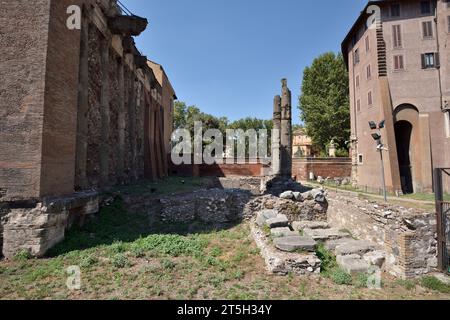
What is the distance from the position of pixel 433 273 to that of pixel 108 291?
7395 millimetres

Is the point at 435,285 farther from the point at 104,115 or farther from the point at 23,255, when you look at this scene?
the point at 104,115

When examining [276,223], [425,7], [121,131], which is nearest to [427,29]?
[425,7]

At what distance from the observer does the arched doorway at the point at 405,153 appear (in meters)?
19.9

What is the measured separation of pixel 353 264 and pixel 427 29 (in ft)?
70.3

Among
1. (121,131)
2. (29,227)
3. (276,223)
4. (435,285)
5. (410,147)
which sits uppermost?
(121,131)

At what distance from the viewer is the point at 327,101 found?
101 feet

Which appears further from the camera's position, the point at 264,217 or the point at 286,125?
the point at 286,125

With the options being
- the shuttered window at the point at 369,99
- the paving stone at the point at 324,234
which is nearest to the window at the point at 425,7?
the shuttered window at the point at 369,99

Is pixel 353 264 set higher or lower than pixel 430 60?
lower

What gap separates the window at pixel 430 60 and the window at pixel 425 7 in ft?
10.7

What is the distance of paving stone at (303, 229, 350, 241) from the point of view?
8039 mm

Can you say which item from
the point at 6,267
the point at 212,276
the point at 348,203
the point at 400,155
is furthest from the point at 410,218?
the point at 400,155

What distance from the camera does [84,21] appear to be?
876 cm

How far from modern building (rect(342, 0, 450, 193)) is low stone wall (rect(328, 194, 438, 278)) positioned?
42.1 ft
